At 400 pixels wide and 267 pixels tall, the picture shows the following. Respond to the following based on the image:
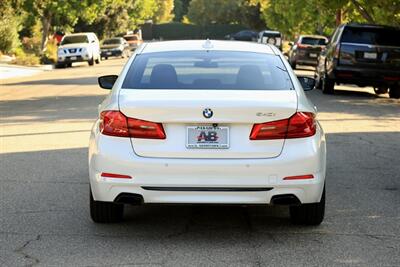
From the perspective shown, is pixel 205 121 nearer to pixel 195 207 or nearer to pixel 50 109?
pixel 195 207

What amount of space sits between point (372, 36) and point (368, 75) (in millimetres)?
1068

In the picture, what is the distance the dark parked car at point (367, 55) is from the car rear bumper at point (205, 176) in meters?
15.3

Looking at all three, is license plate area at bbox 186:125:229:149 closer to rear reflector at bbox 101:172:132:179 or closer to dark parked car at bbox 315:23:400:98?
rear reflector at bbox 101:172:132:179

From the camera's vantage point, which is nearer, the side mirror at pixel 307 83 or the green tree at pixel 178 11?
the side mirror at pixel 307 83

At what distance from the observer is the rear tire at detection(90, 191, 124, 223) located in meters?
6.82

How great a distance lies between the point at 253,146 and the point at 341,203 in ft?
7.31

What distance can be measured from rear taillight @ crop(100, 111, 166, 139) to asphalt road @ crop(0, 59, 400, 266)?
877 millimetres

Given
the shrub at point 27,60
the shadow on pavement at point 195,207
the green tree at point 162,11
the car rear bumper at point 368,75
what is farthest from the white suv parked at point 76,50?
the green tree at point 162,11

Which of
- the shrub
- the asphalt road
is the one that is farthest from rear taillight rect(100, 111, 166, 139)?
the shrub

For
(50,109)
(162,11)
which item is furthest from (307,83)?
(162,11)

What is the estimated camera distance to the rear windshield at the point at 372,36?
21.2 meters

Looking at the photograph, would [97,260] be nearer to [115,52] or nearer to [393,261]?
[393,261]


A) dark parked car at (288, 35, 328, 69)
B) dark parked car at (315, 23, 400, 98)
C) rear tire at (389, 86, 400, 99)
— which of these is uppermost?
dark parked car at (315, 23, 400, 98)

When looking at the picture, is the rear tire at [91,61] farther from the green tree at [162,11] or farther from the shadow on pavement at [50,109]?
the green tree at [162,11]
